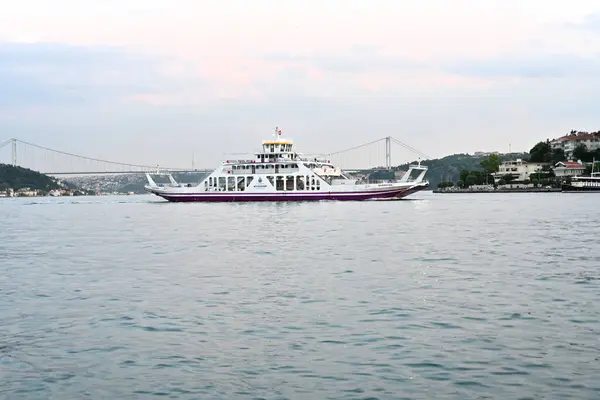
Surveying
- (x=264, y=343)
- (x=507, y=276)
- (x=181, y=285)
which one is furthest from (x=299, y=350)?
(x=507, y=276)

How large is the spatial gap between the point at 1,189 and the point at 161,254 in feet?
545

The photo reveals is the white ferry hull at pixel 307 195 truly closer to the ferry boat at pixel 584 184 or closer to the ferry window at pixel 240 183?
the ferry window at pixel 240 183

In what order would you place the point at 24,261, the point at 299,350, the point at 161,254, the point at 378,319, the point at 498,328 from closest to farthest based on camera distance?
the point at 299,350
the point at 498,328
the point at 378,319
the point at 24,261
the point at 161,254

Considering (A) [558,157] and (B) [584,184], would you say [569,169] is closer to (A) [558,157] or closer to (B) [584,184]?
(B) [584,184]

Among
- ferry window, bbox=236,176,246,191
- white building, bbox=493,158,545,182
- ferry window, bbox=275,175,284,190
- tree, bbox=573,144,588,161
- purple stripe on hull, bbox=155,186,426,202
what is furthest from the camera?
white building, bbox=493,158,545,182

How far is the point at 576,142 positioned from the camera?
5684 inches

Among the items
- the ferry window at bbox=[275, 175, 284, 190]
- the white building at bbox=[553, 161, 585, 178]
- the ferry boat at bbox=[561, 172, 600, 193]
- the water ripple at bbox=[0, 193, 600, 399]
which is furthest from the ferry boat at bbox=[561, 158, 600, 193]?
the water ripple at bbox=[0, 193, 600, 399]

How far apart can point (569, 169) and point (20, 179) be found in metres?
128

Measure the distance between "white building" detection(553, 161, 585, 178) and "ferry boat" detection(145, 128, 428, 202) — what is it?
65872mm

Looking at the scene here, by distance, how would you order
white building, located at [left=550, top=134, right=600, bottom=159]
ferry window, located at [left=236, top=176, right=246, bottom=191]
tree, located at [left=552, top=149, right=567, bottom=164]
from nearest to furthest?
ferry window, located at [left=236, top=176, right=246, bottom=191]
white building, located at [left=550, top=134, right=600, bottom=159]
tree, located at [left=552, top=149, right=567, bottom=164]

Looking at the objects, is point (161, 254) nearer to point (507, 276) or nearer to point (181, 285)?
point (181, 285)

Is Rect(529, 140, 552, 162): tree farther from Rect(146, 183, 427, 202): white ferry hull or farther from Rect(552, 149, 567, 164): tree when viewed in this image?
Rect(146, 183, 427, 202): white ferry hull

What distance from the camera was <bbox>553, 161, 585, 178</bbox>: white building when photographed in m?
128

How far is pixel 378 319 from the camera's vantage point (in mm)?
11281
